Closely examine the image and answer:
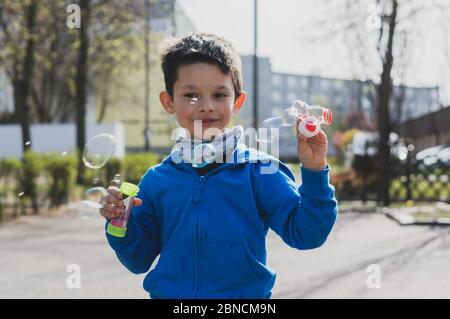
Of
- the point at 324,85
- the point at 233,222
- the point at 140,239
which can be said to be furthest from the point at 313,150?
the point at 324,85

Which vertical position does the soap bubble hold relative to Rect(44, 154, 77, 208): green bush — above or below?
above

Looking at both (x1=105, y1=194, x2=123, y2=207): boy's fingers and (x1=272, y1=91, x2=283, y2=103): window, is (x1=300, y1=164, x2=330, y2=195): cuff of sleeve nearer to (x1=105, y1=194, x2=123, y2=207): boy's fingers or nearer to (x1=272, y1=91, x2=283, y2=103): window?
(x1=105, y1=194, x2=123, y2=207): boy's fingers

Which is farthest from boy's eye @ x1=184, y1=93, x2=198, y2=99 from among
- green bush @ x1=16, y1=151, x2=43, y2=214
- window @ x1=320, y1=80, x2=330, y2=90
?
window @ x1=320, y1=80, x2=330, y2=90

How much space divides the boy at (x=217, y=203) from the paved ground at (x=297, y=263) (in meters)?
4.16

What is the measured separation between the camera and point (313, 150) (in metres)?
2.21

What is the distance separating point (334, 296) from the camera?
21.2 feet

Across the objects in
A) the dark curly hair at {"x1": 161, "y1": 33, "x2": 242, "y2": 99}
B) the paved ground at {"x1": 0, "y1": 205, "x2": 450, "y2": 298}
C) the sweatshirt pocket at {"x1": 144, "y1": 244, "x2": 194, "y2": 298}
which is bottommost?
the paved ground at {"x1": 0, "y1": 205, "x2": 450, "y2": 298}

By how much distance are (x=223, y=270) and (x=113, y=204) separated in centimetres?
42

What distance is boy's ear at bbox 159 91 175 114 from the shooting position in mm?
2620

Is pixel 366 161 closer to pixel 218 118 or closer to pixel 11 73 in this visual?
pixel 218 118

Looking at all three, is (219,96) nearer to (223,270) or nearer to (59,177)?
(223,270)

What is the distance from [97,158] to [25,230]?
839 centimetres

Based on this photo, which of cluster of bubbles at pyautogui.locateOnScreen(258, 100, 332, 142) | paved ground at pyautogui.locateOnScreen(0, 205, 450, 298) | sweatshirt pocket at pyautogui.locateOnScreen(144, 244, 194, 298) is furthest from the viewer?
paved ground at pyautogui.locateOnScreen(0, 205, 450, 298)

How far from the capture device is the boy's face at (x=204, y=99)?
7.88 feet
